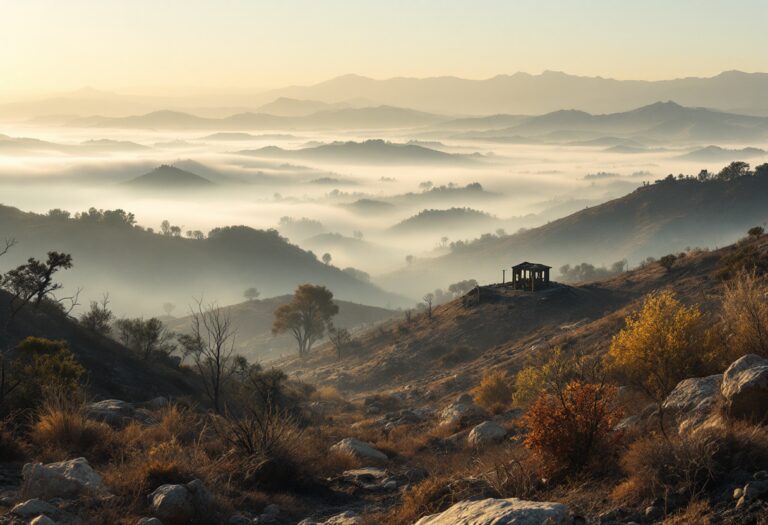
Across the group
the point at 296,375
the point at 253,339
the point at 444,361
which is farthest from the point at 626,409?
the point at 253,339

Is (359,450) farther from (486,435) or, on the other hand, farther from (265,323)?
(265,323)

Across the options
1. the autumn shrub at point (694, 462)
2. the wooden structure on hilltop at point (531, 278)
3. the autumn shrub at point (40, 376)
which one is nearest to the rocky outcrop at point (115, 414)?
the autumn shrub at point (40, 376)

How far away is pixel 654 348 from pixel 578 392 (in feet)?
22.6

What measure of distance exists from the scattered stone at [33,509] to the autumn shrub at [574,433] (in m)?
8.07

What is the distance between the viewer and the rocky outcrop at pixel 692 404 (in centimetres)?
1294

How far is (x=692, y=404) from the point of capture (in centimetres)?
1428

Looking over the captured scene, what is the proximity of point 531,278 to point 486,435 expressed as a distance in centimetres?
5958

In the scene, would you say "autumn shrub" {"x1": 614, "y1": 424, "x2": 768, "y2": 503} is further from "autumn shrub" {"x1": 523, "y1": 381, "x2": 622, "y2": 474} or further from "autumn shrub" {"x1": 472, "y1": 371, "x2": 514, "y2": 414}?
"autumn shrub" {"x1": 472, "y1": 371, "x2": 514, "y2": 414}

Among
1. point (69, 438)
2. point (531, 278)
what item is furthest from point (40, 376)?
point (531, 278)

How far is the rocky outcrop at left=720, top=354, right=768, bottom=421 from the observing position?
1192cm

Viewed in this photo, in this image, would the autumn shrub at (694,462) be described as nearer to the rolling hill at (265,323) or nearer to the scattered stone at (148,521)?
the scattered stone at (148,521)

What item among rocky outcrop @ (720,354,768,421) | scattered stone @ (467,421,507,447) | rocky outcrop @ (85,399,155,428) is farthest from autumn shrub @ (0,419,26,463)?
rocky outcrop @ (720,354,768,421)

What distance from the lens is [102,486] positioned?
1224cm

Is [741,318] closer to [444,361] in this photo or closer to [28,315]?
[28,315]
